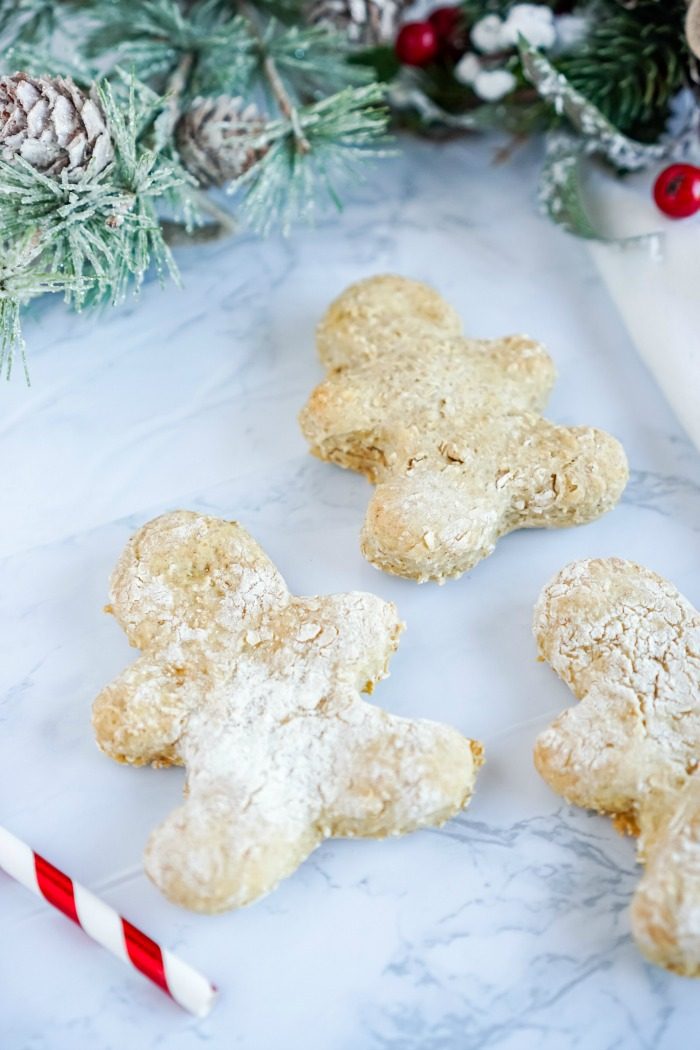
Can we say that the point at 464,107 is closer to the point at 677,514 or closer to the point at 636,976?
the point at 677,514

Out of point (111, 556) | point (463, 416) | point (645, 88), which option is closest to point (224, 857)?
point (111, 556)

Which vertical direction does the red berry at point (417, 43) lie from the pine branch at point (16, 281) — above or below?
below

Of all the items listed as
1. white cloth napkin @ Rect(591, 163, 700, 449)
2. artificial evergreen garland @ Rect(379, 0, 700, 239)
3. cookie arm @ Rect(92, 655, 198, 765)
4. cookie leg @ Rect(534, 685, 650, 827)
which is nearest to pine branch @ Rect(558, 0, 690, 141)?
artificial evergreen garland @ Rect(379, 0, 700, 239)

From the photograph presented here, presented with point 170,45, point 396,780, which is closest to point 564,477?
point 396,780

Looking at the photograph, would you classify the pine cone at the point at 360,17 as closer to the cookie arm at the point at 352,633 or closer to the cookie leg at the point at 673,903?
the cookie arm at the point at 352,633

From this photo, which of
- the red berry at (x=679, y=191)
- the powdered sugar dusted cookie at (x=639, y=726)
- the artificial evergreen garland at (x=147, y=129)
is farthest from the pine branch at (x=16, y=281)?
the red berry at (x=679, y=191)

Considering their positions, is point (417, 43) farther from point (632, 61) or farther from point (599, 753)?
point (599, 753)

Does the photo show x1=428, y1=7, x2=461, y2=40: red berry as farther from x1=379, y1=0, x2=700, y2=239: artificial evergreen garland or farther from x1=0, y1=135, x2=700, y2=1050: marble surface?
x1=0, y1=135, x2=700, y2=1050: marble surface
